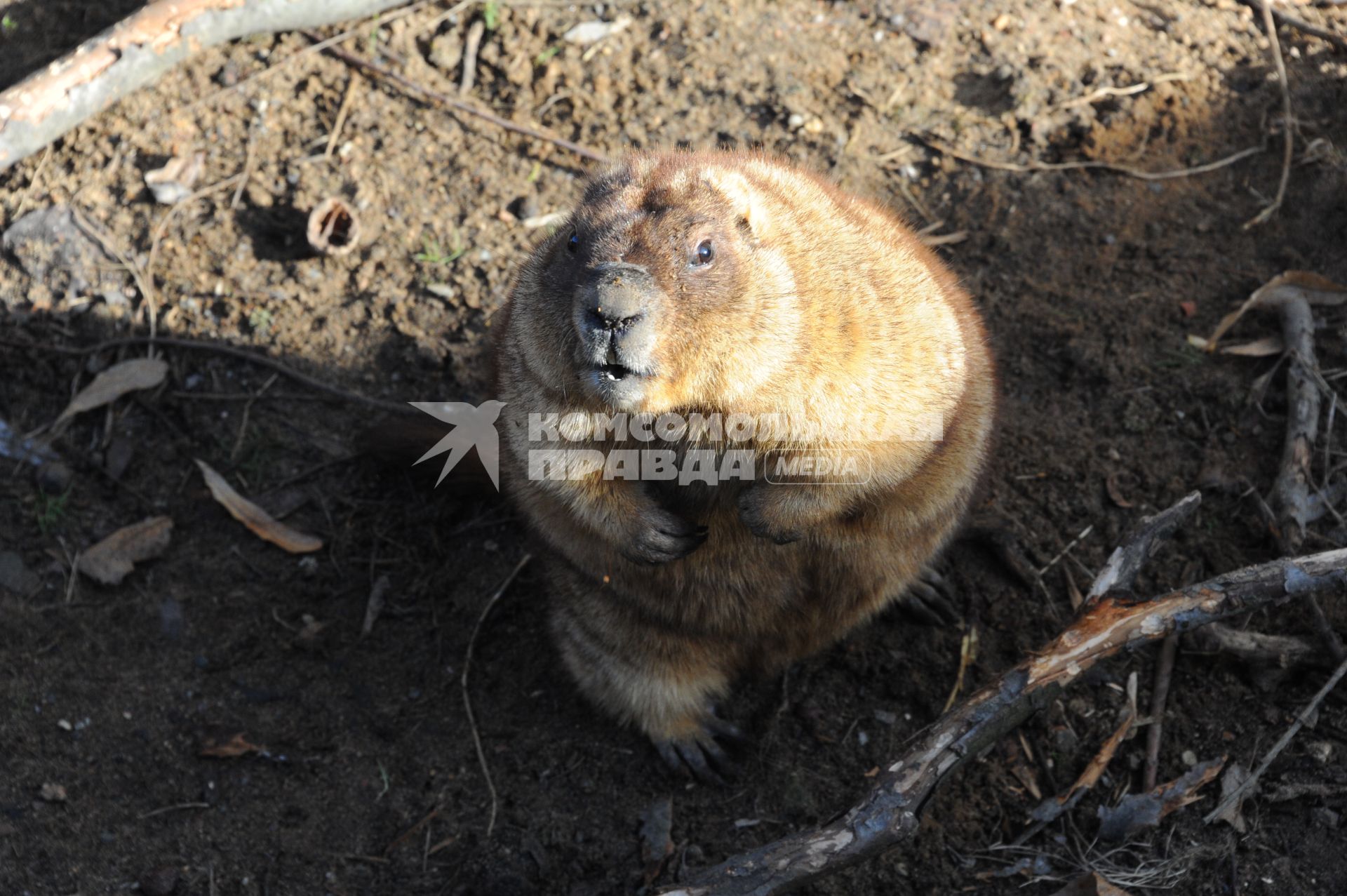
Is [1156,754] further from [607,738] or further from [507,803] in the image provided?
[507,803]

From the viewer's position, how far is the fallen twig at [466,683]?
4.58 meters

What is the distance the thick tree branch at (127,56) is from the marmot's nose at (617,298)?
13.3ft

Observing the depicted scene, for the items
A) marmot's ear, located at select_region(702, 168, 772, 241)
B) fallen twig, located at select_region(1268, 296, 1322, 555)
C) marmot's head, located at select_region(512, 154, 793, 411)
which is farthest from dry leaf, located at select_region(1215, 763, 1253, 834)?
Answer: marmot's ear, located at select_region(702, 168, 772, 241)

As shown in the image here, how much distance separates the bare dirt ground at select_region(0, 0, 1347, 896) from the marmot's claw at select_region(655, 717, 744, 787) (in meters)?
0.09

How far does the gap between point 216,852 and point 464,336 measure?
2.62 meters

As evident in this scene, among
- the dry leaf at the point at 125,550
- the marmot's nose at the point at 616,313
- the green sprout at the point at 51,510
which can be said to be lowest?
the dry leaf at the point at 125,550

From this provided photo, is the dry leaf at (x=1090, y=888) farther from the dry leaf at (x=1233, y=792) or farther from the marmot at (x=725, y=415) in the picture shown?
the marmot at (x=725, y=415)

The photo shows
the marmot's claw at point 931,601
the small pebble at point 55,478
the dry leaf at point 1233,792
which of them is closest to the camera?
the dry leaf at point 1233,792

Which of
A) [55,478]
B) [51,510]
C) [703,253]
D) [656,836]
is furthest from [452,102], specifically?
[656,836]

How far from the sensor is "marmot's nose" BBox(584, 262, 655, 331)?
10.5 ft

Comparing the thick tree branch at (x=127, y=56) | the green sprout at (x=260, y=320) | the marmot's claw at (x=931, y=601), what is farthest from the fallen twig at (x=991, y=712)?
the thick tree branch at (x=127, y=56)

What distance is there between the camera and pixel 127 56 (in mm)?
6102

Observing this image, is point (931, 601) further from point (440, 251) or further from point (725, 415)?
point (440, 251)

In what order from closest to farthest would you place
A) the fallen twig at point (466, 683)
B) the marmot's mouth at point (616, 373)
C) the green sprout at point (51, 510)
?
the marmot's mouth at point (616, 373) → the fallen twig at point (466, 683) → the green sprout at point (51, 510)
